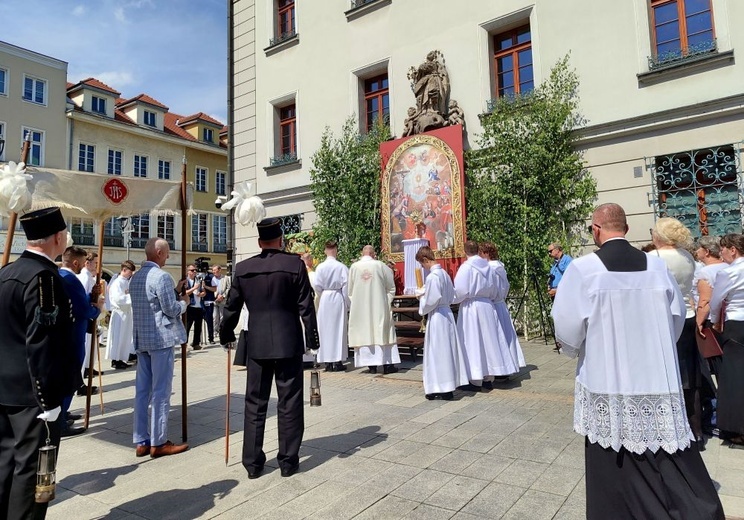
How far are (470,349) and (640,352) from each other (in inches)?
163

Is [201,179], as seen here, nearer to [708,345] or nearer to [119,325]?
[119,325]

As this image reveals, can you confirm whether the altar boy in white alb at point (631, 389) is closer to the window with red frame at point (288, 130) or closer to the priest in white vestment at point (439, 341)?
the priest in white vestment at point (439, 341)

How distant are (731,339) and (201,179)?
122ft

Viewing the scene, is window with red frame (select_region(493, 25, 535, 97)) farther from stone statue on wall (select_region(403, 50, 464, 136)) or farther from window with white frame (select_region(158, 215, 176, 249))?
window with white frame (select_region(158, 215, 176, 249))

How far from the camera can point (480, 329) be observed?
6.96 m

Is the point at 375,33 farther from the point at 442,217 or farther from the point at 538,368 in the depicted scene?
the point at 538,368

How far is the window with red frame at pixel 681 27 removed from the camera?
30.5ft

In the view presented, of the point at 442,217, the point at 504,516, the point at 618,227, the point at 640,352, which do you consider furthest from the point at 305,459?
the point at 442,217

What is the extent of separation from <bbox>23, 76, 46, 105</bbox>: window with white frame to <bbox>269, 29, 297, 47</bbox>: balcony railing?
21541 mm

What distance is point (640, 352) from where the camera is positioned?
2.79 m

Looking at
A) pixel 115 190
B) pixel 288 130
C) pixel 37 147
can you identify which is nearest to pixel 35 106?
pixel 37 147

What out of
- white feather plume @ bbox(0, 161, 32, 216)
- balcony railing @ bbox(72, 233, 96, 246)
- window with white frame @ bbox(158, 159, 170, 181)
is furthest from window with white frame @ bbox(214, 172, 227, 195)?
white feather plume @ bbox(0, 161, 32, 216)

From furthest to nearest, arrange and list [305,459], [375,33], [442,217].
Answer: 1. [375,33]
2. [442,217]
3. [305,459]

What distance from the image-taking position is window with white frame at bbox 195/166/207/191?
37.2 metres
